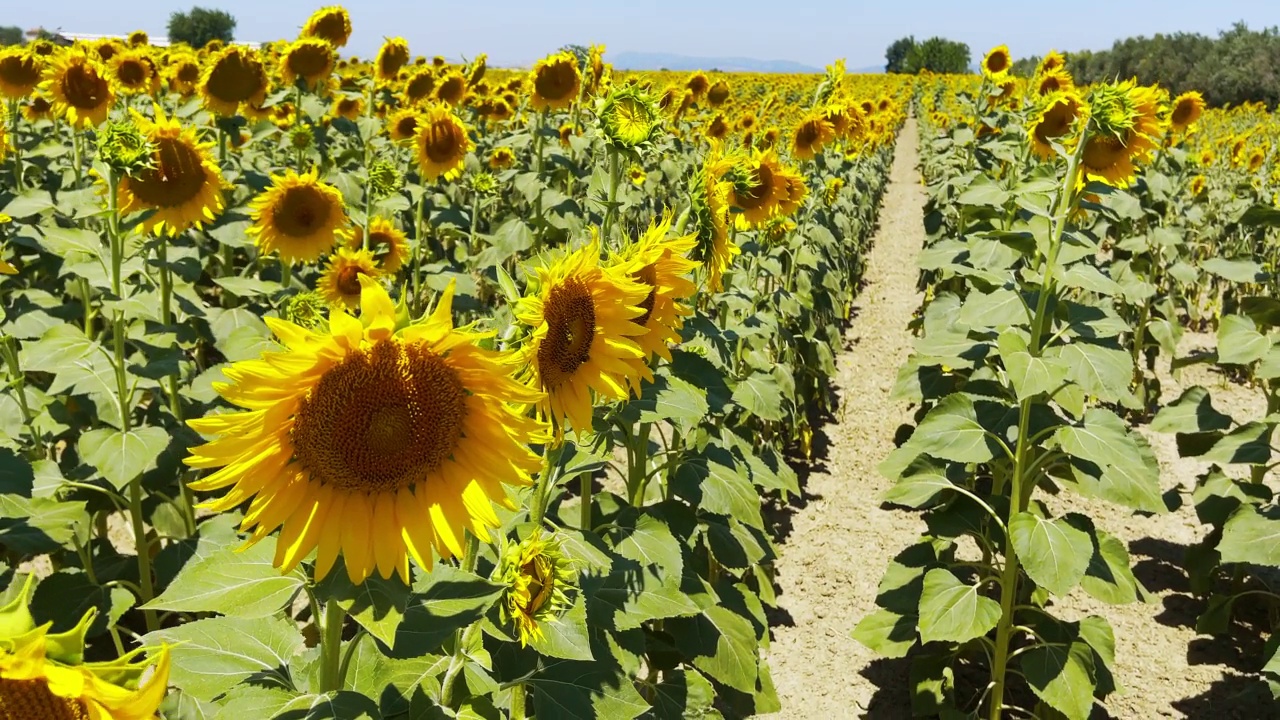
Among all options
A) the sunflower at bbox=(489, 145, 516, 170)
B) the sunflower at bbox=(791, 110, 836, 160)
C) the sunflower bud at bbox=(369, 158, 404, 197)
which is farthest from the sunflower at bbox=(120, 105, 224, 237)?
the sunflower at bbox=(489, 145, 516, 170)

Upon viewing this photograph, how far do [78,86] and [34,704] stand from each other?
415 cm

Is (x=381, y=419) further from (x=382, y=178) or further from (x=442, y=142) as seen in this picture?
(x=442, y=142)

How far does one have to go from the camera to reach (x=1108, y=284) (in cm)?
290

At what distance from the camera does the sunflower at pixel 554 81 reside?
5426 mm

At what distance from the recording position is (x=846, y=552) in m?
4.83

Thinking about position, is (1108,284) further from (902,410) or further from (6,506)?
(902,410)

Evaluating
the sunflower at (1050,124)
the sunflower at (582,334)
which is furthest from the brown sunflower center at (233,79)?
the sunflower at (1050,124)

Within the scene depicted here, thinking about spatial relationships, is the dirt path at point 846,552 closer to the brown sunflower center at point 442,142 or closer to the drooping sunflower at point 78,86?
the brown sunflower center at point 442,142

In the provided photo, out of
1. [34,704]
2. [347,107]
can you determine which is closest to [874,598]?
[34,704]

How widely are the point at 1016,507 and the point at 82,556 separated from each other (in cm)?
318

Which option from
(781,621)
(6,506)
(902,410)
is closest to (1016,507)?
(781,621)

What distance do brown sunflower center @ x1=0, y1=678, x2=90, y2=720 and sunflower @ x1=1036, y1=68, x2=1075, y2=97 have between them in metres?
6.90

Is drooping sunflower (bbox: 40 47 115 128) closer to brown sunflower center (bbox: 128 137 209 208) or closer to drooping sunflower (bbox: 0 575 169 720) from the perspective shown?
brown sunflower center (bbox: 128 137 209 208)

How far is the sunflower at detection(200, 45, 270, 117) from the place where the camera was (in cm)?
451
